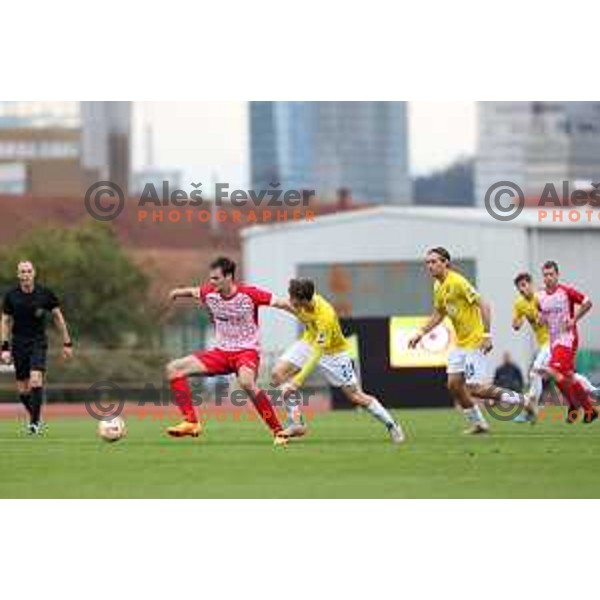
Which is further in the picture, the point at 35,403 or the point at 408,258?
the point at 408,258

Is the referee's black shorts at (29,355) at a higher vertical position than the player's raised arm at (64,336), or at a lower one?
lower

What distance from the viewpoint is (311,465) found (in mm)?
18547

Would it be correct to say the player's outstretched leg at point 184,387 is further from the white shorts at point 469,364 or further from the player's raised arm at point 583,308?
the player's raised arm at point 583,308

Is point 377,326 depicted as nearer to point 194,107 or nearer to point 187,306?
point 187,306

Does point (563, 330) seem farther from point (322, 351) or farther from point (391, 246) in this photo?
point (391, 246)

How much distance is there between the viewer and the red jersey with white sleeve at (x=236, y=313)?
824 inches

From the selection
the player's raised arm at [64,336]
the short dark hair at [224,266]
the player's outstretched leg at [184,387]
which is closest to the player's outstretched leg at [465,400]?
the player's outstretched leg at [184,387]

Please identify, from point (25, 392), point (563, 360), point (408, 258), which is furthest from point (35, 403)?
point (408, 258)

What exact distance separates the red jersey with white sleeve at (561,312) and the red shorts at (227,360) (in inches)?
228

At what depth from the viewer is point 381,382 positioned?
125ft

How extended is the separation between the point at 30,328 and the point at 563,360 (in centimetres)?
638

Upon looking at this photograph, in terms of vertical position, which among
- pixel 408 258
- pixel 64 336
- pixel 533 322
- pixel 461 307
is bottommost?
pixel 408 258

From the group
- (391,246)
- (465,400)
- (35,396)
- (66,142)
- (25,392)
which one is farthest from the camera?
(66,142)

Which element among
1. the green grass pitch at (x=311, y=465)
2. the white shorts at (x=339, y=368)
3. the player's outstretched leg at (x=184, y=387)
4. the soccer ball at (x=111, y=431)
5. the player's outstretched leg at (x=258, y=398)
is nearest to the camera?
the green grass pitch at (x=311, y=465)
